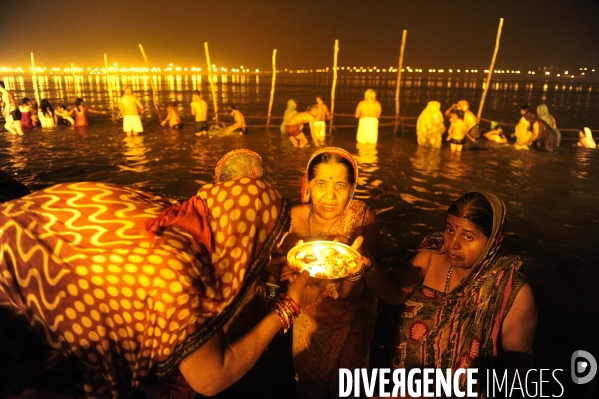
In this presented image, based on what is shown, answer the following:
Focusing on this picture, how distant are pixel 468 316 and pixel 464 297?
111 millimetres

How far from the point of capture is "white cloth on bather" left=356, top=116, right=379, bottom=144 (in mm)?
14023

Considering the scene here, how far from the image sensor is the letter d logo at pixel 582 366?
3181 mm

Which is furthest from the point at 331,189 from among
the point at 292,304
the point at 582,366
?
the point at 582,366

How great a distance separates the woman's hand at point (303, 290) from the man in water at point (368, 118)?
12.7 metres

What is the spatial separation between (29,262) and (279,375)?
262cm

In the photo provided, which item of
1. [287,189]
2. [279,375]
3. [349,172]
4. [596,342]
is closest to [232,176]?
[349,172]

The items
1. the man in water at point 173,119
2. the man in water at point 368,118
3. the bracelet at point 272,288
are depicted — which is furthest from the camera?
the man in water at point 173,119

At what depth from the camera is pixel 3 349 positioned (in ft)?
5.07

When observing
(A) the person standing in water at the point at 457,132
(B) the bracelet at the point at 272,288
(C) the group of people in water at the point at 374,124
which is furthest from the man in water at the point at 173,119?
(B) the bracelet at the point at 272,288

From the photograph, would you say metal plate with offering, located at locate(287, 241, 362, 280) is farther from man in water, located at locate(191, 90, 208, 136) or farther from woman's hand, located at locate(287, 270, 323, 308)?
man in water, located at locate(191, 90, 208, 136)

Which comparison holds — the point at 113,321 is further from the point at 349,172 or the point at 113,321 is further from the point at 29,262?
the point at 349,172

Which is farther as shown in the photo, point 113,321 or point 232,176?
point 232,176

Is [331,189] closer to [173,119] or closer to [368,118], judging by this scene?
[368,118]

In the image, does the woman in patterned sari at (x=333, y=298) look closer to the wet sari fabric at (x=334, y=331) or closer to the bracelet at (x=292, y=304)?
the wet sari fabric at (x=334, y=331)
